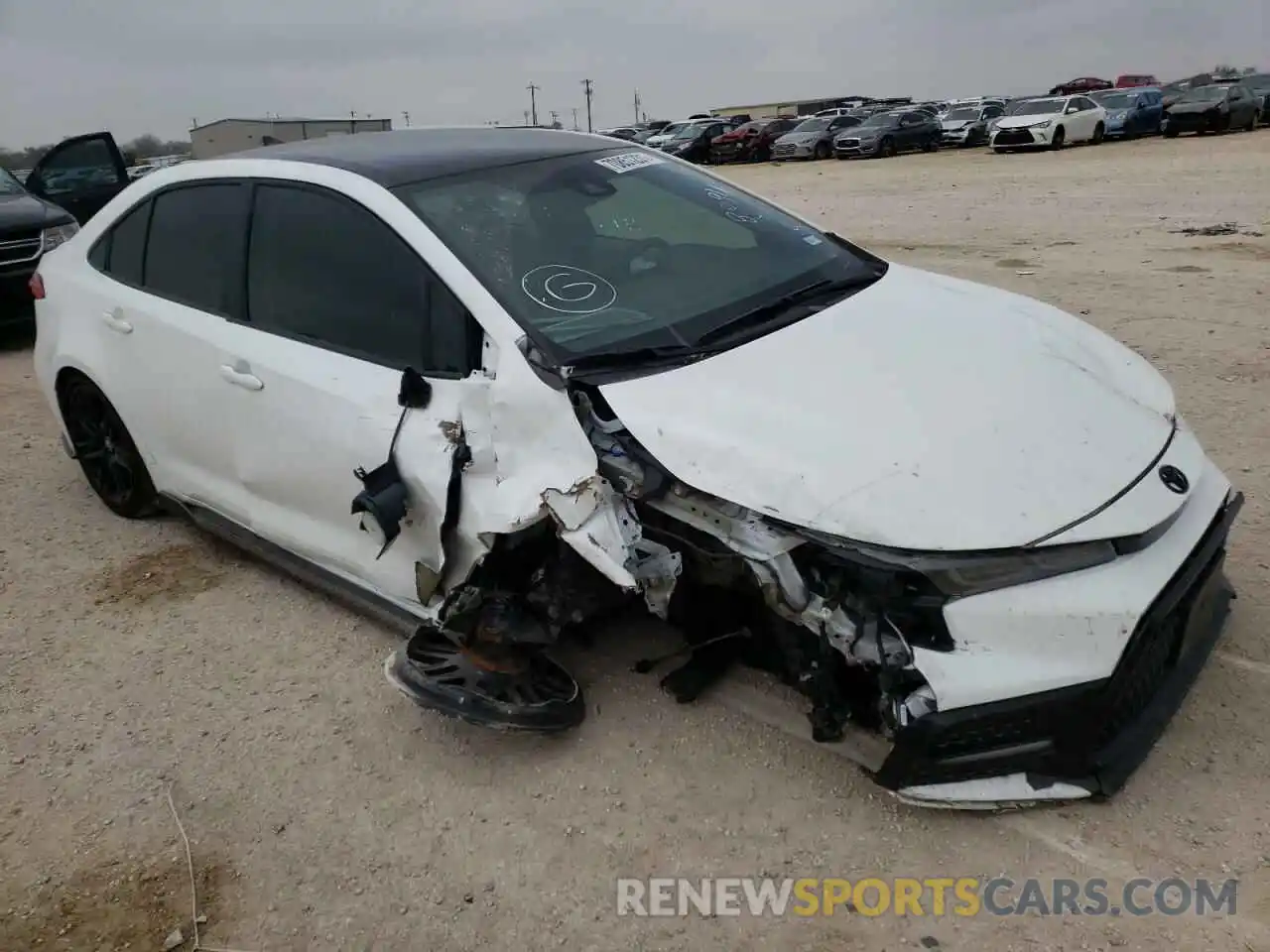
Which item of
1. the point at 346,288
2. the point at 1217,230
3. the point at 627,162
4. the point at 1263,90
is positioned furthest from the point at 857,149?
the point at 346,288

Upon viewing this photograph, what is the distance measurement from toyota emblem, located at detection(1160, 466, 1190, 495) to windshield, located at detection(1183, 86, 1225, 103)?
2755cm

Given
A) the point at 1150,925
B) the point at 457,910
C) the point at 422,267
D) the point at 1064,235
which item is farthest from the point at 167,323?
the point at 1064,235

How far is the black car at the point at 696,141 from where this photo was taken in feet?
108

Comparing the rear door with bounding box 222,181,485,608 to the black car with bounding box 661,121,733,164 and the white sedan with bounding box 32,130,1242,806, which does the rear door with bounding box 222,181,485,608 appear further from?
the black car with bounding box 661,121,733,164

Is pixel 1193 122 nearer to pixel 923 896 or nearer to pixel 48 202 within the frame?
pixel 48 202

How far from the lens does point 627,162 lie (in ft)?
12.2

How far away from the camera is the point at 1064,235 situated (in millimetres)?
10750

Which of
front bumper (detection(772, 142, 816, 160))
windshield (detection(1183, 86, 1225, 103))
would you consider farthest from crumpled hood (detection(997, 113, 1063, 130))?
front bumper (detection(772, 142, 816, 160))

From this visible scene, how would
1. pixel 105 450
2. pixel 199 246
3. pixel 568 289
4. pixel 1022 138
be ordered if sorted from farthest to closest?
pixel 1022 138 < pixel 105 450 < pixel 199 246 < pixel 568 289

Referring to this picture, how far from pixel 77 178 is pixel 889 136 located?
80.1ft

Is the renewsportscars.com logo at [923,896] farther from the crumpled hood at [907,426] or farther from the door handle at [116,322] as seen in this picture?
the door handle at [116,322]

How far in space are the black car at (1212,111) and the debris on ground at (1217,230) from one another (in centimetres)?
1750

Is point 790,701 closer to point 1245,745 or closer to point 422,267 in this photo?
point 1245,745

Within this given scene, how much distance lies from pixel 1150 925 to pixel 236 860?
7.25ft
